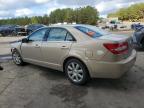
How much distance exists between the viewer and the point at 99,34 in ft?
19.2

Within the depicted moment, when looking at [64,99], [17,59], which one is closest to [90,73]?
[64,99]

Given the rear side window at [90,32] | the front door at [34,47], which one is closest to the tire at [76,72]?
the rear side window at [90,32]

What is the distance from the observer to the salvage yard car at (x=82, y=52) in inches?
200

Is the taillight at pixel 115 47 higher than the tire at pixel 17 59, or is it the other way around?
the taillight at pixel 115 47

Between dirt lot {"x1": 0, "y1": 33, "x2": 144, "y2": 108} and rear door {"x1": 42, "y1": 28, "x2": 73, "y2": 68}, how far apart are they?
1.82 feet

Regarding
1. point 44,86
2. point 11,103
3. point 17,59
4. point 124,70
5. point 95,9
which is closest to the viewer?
point 11,103

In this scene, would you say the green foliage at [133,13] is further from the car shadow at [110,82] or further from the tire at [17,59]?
the car shadow at [110,82]

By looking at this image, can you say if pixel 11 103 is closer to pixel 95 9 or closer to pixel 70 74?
pixel 70 74

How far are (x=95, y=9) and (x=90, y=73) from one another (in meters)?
82.7

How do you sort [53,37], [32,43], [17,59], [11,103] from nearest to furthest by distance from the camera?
[11,103]
[53,37]
[32,43]
[17,59]

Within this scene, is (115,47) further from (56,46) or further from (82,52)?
(56,46)

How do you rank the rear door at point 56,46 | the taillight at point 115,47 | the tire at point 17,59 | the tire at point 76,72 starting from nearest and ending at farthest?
1. the taillight at point 115,47
2. the tire at point 76,72
3. the rear door at point 56,46
4. the tire at point 17,59

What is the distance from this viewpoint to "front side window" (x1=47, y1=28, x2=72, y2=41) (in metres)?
5.90

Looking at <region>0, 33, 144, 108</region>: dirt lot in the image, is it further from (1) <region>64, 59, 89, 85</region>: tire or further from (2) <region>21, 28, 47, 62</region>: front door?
(2) <region>21, 28, 47, 62</region>: front door
